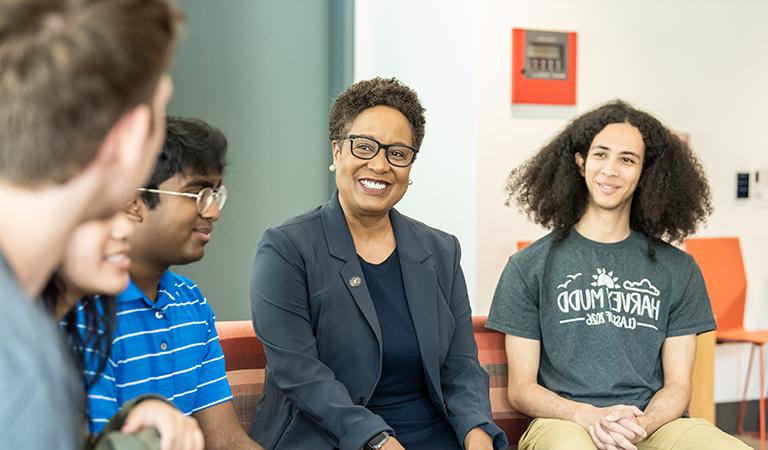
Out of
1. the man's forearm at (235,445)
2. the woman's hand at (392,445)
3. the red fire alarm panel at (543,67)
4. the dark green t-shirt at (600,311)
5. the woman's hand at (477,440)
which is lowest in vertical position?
the woman's hand at (477,440)

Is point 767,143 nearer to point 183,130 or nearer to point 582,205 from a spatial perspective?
point 582,205

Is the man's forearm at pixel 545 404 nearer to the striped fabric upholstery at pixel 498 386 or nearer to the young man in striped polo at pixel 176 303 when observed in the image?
the striped fabric upholstery at pixel 498 386

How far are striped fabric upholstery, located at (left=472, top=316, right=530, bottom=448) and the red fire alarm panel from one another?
1523 mm

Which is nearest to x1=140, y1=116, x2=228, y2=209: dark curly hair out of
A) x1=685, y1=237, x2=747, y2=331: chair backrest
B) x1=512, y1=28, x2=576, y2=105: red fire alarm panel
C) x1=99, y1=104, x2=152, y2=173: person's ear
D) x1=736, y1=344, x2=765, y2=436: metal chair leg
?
x1=99, y1=104, x2=152, y2=173: person's ear

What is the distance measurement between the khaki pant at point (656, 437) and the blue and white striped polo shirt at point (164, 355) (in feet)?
3.44

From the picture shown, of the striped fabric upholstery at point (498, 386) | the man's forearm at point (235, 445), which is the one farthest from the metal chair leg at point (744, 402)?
the man's forearm at point (235, 445)

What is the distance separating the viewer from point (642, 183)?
2986mm

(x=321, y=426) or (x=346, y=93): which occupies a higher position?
(x=346, y=93)

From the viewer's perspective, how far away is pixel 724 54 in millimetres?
4547

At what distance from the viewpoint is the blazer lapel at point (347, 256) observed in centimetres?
230

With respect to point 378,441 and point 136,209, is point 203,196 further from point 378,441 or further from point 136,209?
point 378,441

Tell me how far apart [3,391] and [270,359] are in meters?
1.50

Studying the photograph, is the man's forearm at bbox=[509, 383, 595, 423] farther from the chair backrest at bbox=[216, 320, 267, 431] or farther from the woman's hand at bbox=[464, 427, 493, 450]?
the chair backrest at bbox=[216, 320, 267, 431]

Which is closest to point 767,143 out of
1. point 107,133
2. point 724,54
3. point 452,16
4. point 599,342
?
point 724,54
